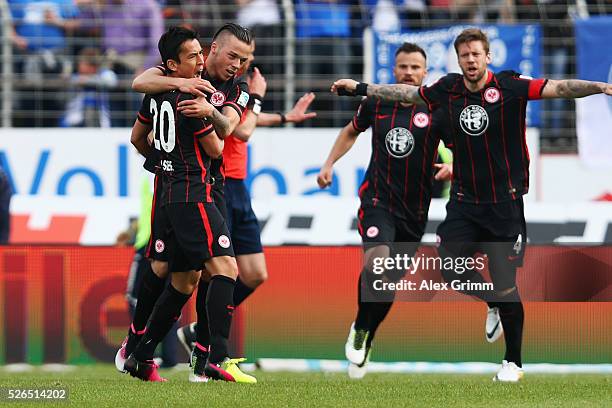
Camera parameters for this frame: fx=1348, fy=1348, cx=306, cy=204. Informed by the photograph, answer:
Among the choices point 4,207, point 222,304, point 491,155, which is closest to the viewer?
point 222,304

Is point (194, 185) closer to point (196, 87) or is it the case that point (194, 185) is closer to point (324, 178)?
point (196, 87)

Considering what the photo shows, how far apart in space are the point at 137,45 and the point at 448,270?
22.7 ft

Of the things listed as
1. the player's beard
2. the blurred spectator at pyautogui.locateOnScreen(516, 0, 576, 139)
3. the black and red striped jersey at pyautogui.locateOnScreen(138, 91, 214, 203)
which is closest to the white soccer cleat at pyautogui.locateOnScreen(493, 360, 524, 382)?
the player's beard

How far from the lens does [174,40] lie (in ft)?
26.5

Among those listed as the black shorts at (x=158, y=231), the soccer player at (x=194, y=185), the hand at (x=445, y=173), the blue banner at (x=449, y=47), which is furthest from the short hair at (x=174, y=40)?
the blue banner at (x=449, y=47)

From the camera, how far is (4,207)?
42.9ft

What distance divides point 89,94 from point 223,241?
7649 mm

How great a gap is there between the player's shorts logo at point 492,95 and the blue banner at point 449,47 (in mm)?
6004

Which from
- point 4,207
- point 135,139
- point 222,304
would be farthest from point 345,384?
point 4,207

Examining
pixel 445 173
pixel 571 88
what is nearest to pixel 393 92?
pixel 445 173

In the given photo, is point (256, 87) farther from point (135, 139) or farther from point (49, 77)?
point (49, 77)

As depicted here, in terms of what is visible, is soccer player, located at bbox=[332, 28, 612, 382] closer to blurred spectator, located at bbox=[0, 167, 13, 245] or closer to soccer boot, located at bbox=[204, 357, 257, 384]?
soccer boot, located at bbox=[204, 357, 257, 384]

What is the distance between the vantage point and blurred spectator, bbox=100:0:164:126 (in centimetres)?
1530

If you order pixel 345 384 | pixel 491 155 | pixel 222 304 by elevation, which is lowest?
pixel 345 384
